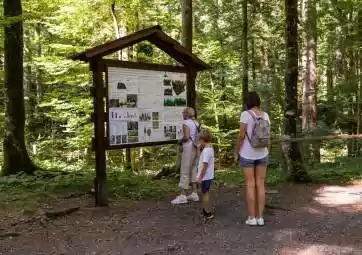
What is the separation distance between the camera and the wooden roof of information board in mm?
7129

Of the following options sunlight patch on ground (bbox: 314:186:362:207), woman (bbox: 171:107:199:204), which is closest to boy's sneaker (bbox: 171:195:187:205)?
woman (bbox: 171:107:199:204)

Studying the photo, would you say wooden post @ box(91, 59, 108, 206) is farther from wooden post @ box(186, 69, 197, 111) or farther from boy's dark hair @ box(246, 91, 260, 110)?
boy's dark hair @ box(246, 91, 260, 110)

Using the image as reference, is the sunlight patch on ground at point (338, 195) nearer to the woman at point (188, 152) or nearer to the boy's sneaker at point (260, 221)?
the boy's sneaker at point (260, 221)

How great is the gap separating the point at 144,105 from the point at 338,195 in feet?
14.0

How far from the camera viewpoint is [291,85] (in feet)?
30.8

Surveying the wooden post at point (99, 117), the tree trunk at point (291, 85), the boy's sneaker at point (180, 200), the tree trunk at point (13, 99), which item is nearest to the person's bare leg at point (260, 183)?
the boy's sneaker at point (180, 200)

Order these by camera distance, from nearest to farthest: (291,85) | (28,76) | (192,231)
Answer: (192,231) → (291,85) → (28,76)

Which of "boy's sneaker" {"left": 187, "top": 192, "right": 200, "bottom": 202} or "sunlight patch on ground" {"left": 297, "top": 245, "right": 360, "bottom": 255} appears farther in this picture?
"boy's sneaker" {"left": 187, "top": 192, "right": 200, "bottom": 202}

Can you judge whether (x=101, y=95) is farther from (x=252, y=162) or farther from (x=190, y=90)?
(x=252, y=162)

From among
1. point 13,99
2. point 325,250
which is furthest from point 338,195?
Answer: point 13,99

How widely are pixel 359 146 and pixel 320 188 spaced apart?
386 inches

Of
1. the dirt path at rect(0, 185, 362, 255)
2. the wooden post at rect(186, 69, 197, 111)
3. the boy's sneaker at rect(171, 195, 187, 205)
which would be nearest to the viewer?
the dirt path at rect(0, 185, 362, 255)

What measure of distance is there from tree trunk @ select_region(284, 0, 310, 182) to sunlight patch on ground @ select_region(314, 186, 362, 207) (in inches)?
33.1

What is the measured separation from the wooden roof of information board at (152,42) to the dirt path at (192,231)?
2.61 m
